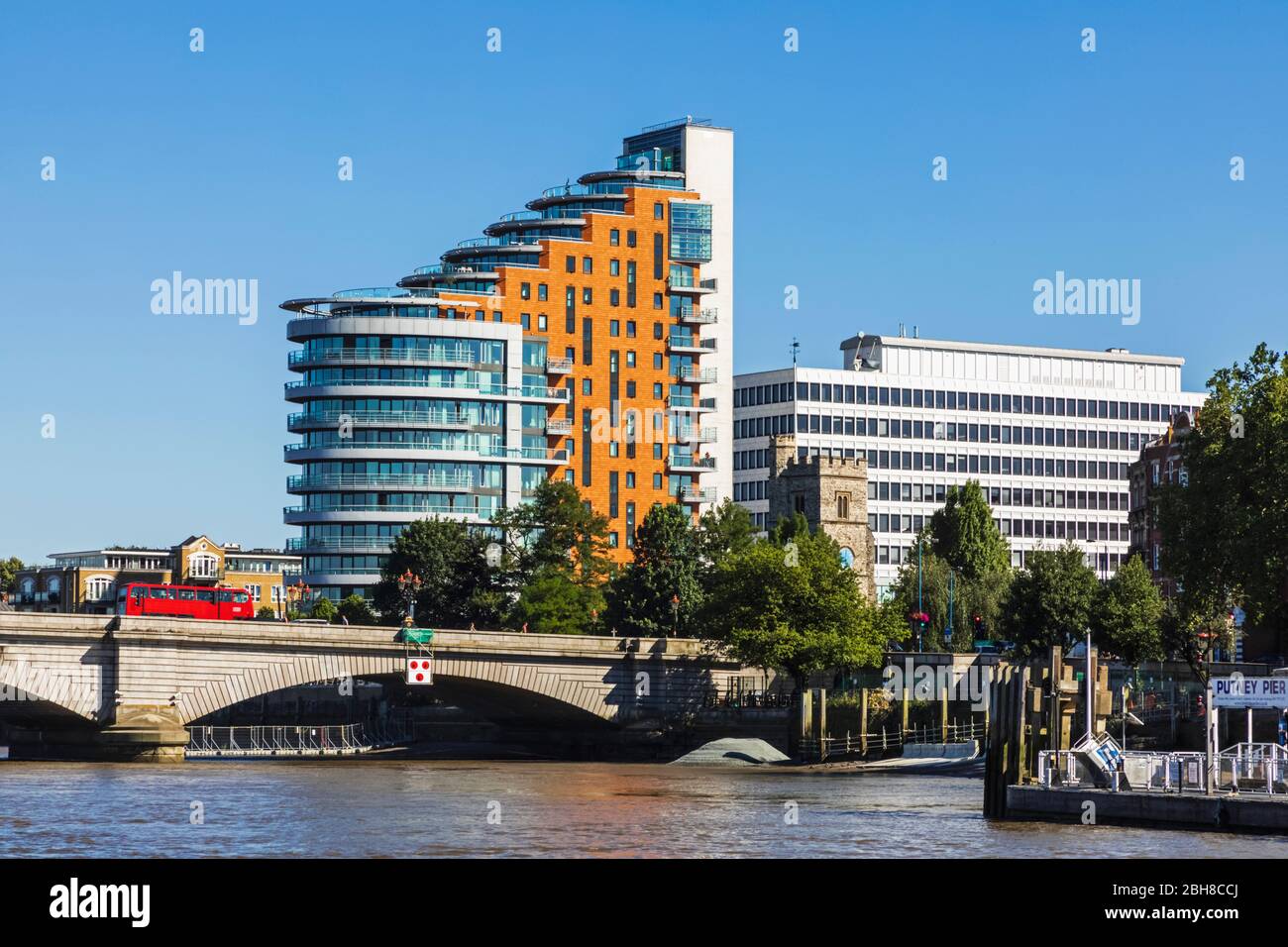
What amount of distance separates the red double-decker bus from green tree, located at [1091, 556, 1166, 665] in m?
45.3

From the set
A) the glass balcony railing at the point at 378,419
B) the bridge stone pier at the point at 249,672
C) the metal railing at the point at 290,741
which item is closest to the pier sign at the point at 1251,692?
the bridge stone pier at the point at 249,672

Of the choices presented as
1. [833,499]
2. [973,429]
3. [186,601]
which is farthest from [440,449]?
[973,429]

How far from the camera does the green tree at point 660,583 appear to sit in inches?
4879

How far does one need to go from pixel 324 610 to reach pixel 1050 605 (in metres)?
52.0

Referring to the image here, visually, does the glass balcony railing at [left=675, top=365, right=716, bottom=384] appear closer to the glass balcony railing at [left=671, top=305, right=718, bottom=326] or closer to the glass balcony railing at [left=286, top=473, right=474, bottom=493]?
the glass balcony railing at [left=671, top=305, right=718, bottom=326]

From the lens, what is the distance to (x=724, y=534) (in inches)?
5246

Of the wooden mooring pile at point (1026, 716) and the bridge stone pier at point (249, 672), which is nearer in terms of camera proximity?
the wooden mooring pile at point (1026, 716)

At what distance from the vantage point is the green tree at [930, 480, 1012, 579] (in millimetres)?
150875

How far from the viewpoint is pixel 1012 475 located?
602 feet

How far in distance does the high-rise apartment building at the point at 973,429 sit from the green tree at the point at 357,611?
1693 inches

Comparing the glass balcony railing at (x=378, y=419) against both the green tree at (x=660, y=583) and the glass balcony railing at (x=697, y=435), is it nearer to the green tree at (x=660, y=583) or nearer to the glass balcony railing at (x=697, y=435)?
the glass balcony railing at (x=697, y=435)
